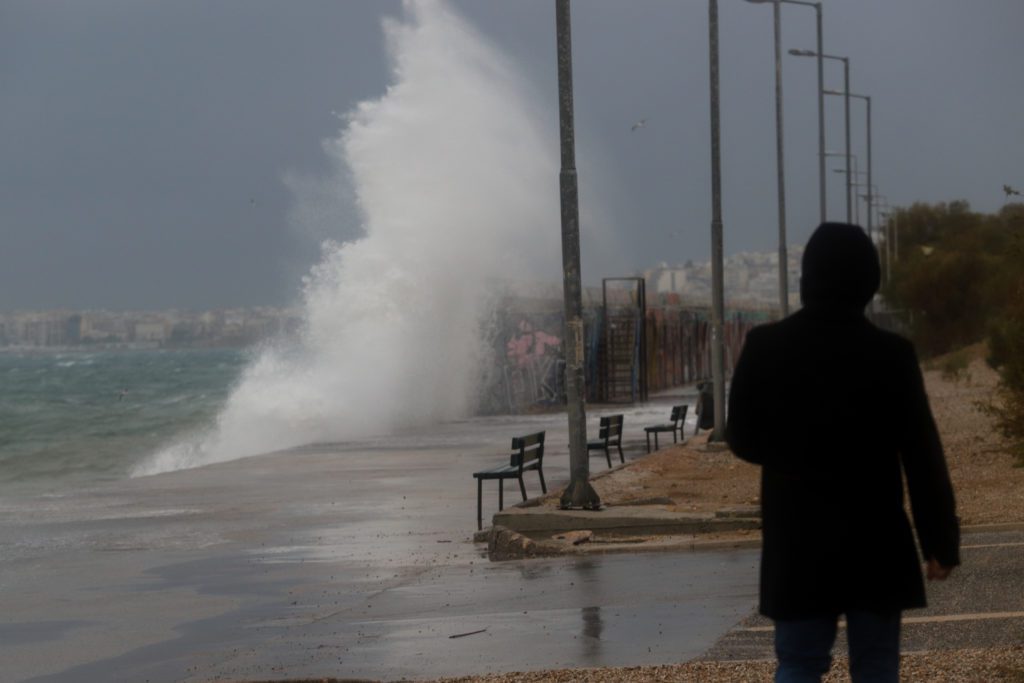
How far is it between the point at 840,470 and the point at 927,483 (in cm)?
24

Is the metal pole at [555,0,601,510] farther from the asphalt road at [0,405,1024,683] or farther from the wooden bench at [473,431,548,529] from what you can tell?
the asphalt road at [0,405,1024,683]

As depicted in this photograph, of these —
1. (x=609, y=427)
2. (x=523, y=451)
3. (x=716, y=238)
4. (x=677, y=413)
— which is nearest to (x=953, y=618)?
(x=523, y=451)

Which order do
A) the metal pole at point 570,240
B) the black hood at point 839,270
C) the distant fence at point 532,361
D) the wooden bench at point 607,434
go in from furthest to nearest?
the distant fence at point 532,361 → the wooden bench at point 607,434 → the metal pole at point 570,240 → the black hood at point 839,270

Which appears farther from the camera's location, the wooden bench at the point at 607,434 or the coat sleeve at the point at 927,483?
the wooden bench at the point at 607,434

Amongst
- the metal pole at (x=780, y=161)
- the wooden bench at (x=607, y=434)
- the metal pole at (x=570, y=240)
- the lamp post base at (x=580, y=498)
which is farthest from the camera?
the metal pole at (x=780, y=161)

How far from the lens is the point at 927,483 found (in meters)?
4.45

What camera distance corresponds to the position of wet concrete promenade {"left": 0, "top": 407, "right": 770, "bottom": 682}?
8867 mm

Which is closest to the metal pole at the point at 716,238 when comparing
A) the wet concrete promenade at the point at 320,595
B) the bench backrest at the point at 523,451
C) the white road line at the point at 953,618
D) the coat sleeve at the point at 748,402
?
the wet concrete promenade at the point at 320,595

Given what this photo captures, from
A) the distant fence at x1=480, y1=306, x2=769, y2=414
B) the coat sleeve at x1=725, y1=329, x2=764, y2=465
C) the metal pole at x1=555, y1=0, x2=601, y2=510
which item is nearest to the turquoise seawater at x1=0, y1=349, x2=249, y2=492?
the distant fence at x1=480, y1=306, x2=769, y2=414

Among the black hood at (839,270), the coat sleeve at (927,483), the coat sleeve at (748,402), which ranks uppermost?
the black hood at (839,270)

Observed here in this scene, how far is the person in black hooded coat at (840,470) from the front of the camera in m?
4.41

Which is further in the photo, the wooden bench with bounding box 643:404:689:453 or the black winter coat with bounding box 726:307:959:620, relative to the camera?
the wooden bench with bounding box 643:404:689:453

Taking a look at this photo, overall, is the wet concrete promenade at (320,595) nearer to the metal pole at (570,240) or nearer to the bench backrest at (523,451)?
the bench backrest at (523,451)

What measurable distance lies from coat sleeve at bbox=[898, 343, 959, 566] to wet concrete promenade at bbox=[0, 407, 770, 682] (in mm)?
3757
